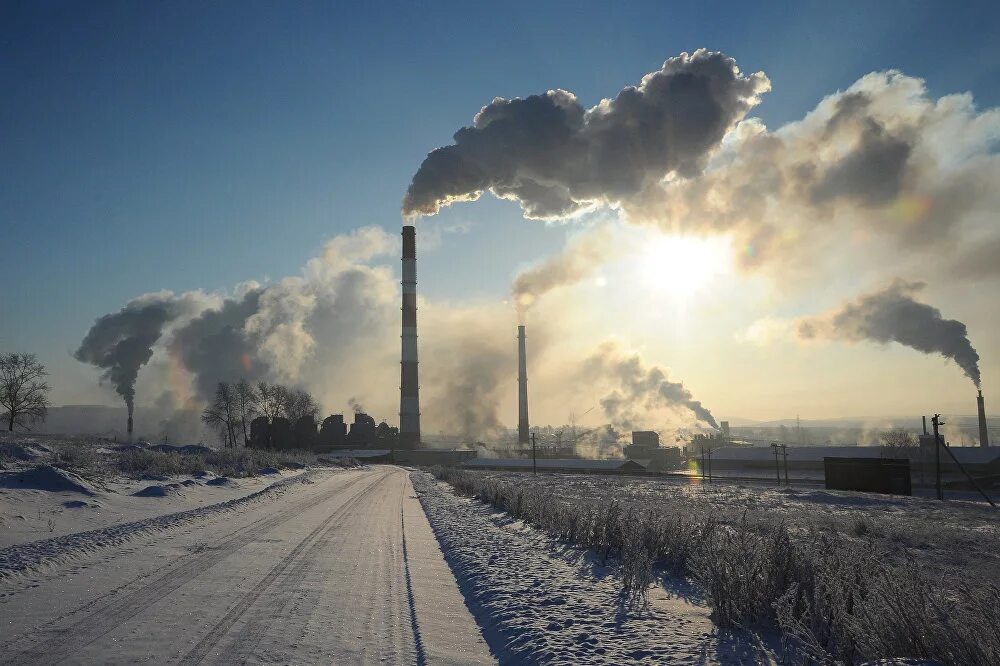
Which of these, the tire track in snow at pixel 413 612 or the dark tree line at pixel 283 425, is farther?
the dark tree line at pixel 283 425

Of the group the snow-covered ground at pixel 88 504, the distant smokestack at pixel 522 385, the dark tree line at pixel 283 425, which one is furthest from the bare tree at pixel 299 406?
the snow-covered ground at pixel 88 504

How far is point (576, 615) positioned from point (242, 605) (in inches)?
165

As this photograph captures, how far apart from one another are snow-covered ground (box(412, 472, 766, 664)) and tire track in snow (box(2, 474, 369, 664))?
4.13 metres

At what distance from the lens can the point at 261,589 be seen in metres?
7.83

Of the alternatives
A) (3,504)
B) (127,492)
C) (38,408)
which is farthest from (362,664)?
(38,408)

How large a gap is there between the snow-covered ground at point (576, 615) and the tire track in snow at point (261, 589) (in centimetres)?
277

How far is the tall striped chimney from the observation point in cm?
7862

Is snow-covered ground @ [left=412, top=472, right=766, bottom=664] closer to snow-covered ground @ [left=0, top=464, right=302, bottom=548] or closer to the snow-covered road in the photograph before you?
the snow-covered road

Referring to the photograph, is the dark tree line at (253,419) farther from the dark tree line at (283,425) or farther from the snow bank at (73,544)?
the snow bank at (73,544)

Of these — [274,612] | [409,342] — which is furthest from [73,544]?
[409,342]

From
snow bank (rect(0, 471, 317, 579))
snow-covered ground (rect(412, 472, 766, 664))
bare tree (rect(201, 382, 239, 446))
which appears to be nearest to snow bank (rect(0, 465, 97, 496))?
snow bank (rect(0, 471, 317, 579))

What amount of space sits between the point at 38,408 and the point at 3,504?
6056 cm

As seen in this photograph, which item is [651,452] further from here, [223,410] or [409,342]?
[223,410]

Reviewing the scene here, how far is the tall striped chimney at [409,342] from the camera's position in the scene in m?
78.6
